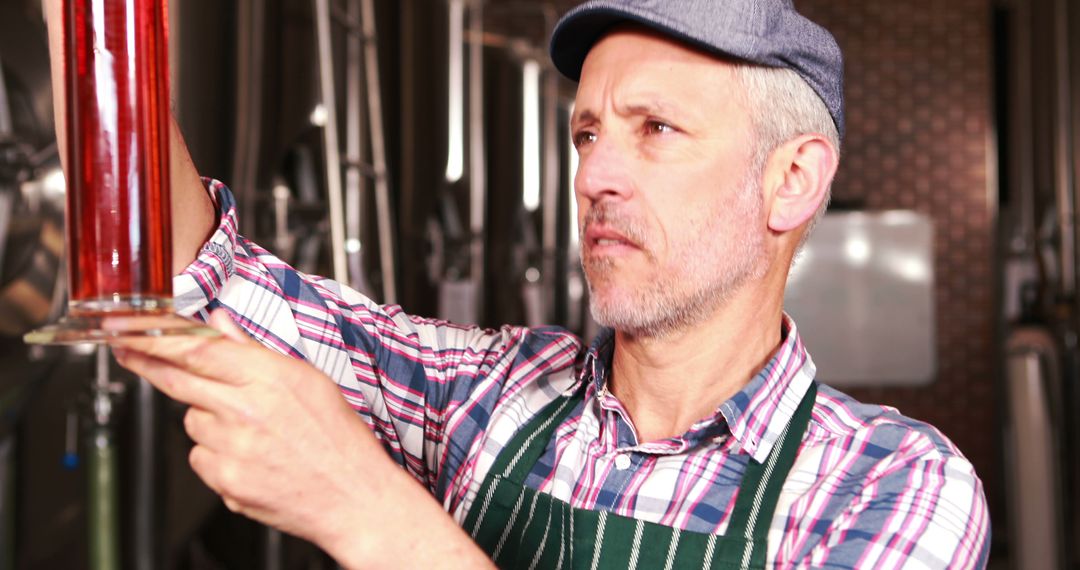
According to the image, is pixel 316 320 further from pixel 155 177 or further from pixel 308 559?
pixel 308 559

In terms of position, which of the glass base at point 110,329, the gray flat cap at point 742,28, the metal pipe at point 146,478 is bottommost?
the metal pipe at point 146,478

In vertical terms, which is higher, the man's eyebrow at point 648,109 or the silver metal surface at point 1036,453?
the man's eyebrow at point 648,109

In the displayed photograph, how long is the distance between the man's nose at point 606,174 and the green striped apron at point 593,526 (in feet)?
0.95

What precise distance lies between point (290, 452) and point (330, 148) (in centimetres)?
177

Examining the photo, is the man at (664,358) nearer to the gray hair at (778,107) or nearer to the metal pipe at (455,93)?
the gray hair at (778,107)

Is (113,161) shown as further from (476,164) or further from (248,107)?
(476,164)

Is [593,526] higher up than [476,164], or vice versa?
[476,164]

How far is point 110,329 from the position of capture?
58 centimetres

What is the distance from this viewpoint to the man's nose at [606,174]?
51.4 inches

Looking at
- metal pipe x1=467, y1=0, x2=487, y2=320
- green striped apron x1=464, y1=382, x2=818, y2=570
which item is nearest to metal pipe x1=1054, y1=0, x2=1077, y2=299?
metal pipe x1=467, y1=0, x2=487, y2=320

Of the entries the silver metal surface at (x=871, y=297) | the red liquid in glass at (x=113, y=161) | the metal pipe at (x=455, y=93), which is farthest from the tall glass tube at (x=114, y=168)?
the silver metal surface at (x=871, y=297)

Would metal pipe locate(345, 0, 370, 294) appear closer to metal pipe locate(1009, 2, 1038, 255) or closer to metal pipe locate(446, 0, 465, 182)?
metal pipe locate(446, 0, 465, 182)

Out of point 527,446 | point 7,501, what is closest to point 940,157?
point 527,446

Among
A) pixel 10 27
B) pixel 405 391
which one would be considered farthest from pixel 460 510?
pixel 10 27
